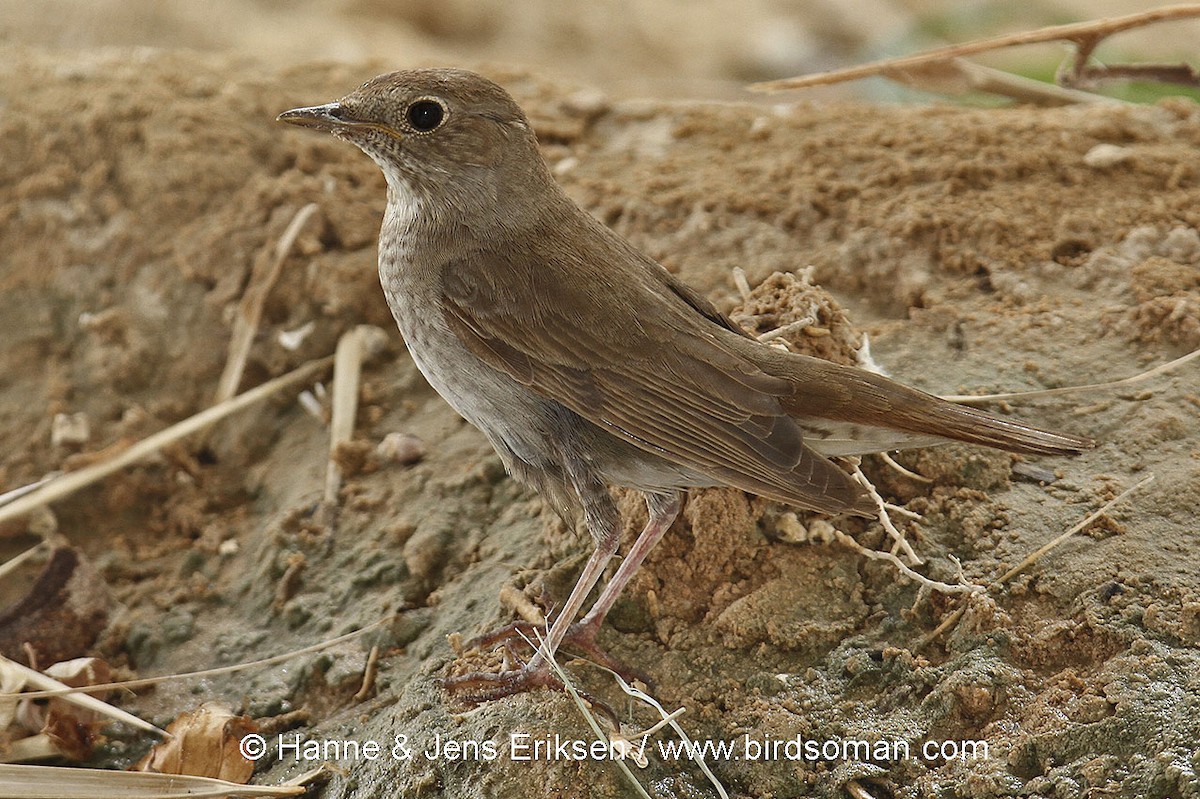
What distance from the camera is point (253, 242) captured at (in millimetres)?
4855

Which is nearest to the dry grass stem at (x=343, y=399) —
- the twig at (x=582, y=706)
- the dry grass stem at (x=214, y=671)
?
the dry grass stem at (x=214, y=671)

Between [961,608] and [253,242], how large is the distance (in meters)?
3.06

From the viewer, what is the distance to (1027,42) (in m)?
4.40

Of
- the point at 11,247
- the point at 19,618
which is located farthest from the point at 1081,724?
the point at 11,247

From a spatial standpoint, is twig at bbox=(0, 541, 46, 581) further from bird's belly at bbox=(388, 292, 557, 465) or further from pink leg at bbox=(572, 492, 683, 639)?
pink leg at bbox=(572, 492, 683, 639)

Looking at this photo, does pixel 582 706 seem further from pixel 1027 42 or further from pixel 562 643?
pixel 1027 42

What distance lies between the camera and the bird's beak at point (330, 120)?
338 centimetres

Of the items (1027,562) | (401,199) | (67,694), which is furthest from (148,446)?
(1027,562)

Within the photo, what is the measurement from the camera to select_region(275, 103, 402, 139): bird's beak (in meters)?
3.38

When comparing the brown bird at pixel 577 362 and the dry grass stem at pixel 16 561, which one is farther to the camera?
the dry grass stem at pixel 16 561

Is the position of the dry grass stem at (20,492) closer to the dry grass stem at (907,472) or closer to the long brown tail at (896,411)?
the long brown tail at (896,411)

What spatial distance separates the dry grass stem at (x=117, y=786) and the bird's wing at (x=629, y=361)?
1.25 m

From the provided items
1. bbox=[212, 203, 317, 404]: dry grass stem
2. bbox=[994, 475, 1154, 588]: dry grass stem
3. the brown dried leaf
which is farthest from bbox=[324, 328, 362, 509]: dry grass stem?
bbox=[994, 475, 1154, 588]: dry grass stem

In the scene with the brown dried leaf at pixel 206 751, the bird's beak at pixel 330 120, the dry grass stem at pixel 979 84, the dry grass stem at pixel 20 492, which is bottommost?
the brown dried leaf at pixel 206 751
